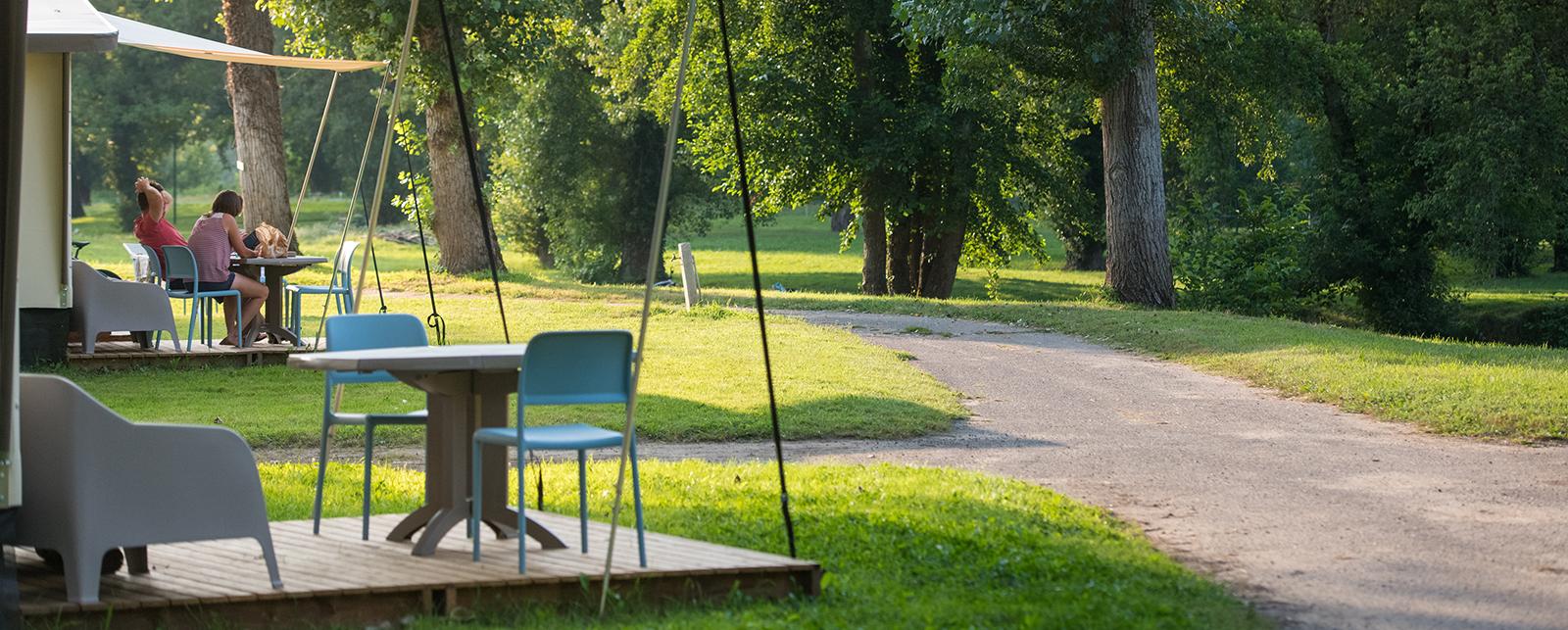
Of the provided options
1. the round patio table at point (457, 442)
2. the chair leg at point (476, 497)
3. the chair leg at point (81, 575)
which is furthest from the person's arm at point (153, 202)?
the chair leg at point (81, 575)

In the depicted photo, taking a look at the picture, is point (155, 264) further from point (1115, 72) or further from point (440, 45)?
point (1115, 72)

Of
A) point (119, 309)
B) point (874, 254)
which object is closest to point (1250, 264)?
point (874, 254)

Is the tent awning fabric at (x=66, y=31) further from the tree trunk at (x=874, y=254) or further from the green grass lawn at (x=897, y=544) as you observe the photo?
the tree trunk at (x=874, y=254)

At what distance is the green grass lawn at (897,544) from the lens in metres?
6.04

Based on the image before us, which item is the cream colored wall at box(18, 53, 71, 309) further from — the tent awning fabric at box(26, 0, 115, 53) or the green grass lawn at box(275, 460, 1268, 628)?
the green grass lawn at box(275, 460, 1268, 628)

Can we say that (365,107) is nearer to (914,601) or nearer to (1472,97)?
(1472,97)

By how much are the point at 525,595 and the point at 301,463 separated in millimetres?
4396

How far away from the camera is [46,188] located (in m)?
13.7

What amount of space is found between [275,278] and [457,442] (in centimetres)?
882

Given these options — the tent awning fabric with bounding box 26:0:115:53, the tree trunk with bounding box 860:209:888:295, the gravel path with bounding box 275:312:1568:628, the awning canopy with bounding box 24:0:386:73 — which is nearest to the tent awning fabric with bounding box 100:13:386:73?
the awning canopy with bounding box 24:0:386:73

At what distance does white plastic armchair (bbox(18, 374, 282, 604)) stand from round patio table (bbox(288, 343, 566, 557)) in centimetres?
79

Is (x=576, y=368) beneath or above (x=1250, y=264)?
beneath

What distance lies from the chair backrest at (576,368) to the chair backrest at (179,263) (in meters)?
8.58

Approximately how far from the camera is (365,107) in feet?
187
